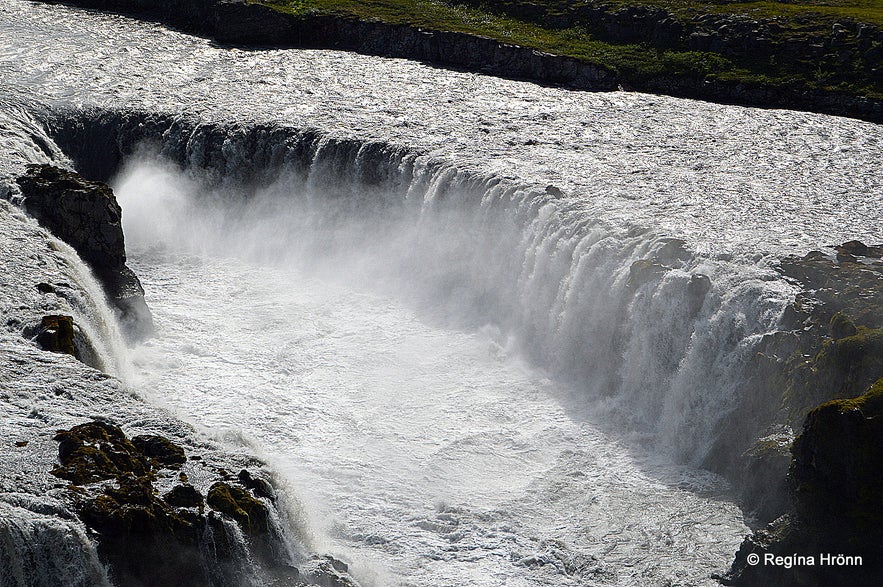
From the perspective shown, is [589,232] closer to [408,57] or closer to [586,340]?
[586,340]

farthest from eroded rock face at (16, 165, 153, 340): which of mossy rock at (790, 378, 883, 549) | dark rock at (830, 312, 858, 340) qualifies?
mossy rock at (790, 378, 883, 549)

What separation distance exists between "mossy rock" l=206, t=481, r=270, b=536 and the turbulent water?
1.55 m

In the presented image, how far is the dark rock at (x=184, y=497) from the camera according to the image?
1769cm

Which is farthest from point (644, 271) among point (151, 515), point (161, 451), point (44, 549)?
point (44, 549)

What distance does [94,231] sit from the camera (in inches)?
1190

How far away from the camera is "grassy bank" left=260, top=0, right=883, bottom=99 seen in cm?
4669

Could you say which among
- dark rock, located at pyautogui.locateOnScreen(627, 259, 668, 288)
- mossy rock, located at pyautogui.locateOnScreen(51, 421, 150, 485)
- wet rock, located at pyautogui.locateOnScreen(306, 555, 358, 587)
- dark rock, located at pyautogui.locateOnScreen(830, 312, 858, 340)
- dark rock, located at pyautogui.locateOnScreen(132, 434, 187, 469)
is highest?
dark rock, located at pyautogui.locateOnScreen(830, 312, 858, 340)

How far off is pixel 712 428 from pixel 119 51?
3582cm

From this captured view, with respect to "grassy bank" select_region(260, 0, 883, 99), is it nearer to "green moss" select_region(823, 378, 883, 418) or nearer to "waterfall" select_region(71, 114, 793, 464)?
"waterfall" select_region(71, 114, 793, 464)

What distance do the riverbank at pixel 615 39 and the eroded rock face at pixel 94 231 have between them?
946 inches

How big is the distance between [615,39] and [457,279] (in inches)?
903

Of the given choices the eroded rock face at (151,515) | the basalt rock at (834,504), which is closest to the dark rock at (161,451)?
the eroded rock face at (151,515)

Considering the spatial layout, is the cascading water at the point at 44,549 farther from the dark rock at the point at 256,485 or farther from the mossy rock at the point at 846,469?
the mossy rock at the point at 846,469

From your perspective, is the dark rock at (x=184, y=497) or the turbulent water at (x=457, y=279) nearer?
the dark rock at (x=184, y=497)
